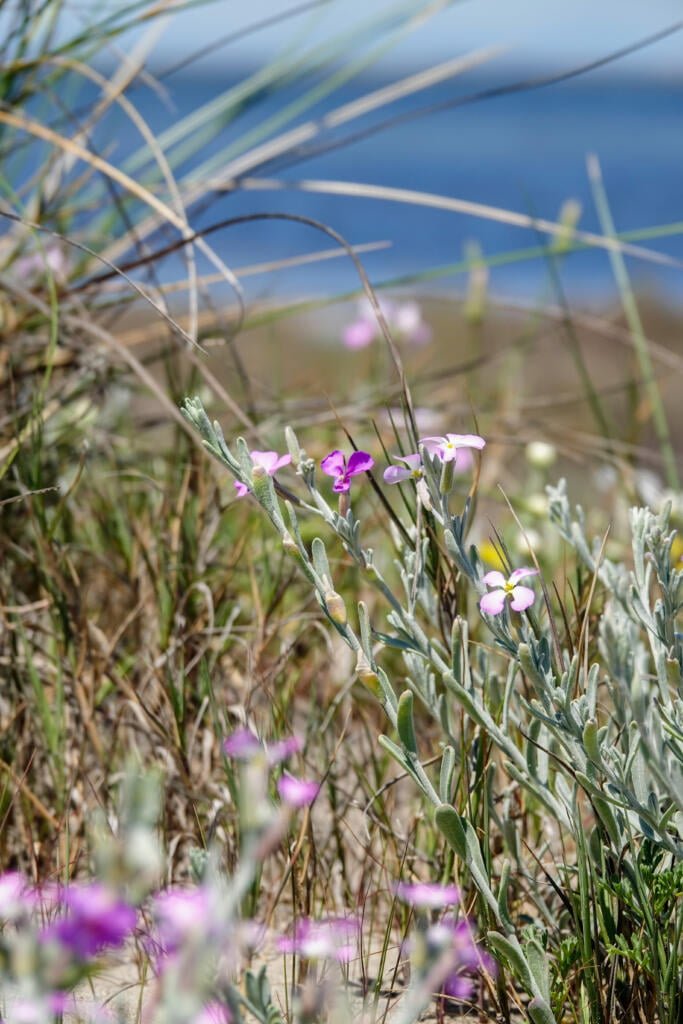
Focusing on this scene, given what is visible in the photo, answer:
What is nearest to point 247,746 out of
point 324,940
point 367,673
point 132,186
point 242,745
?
point 242,745

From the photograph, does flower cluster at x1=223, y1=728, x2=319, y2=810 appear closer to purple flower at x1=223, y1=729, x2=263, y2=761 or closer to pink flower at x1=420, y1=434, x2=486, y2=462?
purple flower at x1=223, y1=729, x2=263, y2=761

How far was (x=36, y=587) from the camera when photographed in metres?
1.82

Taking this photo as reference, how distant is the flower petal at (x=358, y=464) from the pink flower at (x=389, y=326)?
6.63ft

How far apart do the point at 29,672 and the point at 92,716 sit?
106mm

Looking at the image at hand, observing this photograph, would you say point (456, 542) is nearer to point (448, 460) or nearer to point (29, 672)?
point (448, 460)

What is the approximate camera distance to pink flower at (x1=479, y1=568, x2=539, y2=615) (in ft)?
3.19

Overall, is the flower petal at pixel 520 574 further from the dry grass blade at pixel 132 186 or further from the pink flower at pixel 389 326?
the pink flower at pixel 389 326

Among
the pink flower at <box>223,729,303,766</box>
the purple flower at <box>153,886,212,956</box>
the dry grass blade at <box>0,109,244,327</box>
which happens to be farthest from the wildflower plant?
the dry grass blade at <box>0,109,244,327</box>

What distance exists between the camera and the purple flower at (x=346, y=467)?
1065 mm

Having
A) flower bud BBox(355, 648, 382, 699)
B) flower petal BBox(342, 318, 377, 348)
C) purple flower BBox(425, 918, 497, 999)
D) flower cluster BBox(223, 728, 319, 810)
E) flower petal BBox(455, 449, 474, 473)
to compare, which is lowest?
purple flower BBox(425, 918, 497, 999)

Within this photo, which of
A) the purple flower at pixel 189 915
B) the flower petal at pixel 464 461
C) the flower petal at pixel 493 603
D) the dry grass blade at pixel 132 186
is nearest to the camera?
the purple flower at pixel 189 915

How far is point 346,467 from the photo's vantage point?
3.61 ft

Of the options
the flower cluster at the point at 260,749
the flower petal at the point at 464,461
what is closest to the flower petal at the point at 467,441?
the flower cluster at the point at 260,749

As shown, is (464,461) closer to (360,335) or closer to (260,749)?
(360,335)
